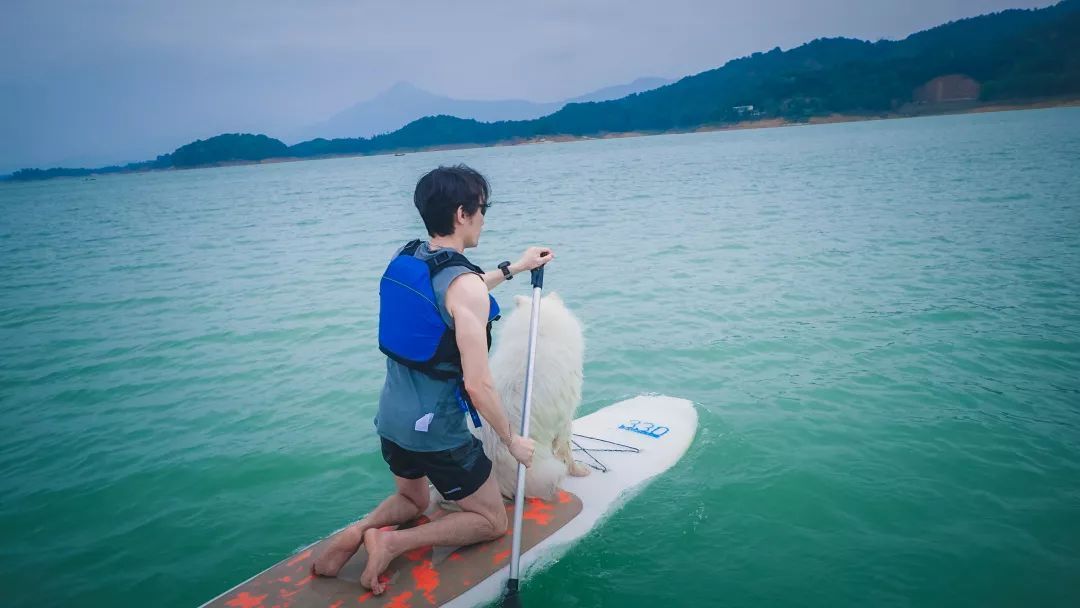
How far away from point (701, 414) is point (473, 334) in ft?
15.0

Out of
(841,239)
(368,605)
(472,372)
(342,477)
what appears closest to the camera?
(472,372)

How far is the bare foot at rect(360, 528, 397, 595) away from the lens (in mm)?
3420

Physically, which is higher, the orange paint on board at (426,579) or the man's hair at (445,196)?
the man's hair at (445,196)

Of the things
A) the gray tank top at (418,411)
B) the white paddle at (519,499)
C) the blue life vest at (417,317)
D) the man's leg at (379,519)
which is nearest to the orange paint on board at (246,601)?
the man's leg at (379,519)

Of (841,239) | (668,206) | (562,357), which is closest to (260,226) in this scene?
(668,206)

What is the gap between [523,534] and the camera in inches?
163

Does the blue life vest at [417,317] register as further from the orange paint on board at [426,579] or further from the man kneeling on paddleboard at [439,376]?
the orange paint on board at [426,579]

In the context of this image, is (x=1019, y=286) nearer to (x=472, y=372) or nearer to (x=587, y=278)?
(x=587, y=278)

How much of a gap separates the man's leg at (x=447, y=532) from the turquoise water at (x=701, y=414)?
2.02 feet

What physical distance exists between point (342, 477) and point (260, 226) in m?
26.4

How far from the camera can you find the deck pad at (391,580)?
11.4 ft

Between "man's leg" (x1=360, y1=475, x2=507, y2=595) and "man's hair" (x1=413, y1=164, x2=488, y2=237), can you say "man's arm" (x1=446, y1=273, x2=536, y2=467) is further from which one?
"man's leg" (x1=360, y1=475, x2=507, y2=595)

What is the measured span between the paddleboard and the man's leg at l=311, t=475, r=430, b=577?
0.10 metres

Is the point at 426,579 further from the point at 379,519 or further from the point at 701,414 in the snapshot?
the point at 701,414
